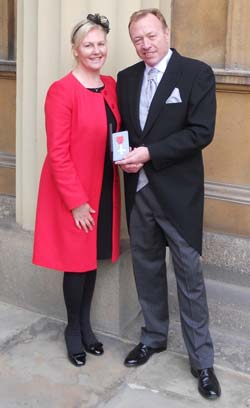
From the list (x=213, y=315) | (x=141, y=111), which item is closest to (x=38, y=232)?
(x=141, y=111)

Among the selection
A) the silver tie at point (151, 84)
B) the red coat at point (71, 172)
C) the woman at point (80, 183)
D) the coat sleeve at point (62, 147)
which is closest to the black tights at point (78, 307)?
the woman at point (80, 183)

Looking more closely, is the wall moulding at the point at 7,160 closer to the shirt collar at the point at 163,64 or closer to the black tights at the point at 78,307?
the black tights at the point at 78,307

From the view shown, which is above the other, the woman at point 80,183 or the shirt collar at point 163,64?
the shirt collar at point 163,64

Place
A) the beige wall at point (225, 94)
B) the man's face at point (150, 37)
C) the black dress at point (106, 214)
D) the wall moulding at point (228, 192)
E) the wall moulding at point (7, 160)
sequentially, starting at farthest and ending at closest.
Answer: the wall moulding at point (7, 160) < the wall moulding at point (228, 192) < the beige wall at point (225, 94) < the black dress at point (106, 214) < the man's face at point (150, 37)

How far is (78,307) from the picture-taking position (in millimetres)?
3869

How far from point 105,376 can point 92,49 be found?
1.76 meters

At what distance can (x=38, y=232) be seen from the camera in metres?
3.80

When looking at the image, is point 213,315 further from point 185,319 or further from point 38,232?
point 38,232

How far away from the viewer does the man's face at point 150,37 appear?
3.31 meters

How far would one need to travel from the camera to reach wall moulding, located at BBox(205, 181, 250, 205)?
456 centimetres

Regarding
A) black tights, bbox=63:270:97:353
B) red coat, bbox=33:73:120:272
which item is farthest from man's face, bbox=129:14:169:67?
black tights, bbox=63:270:97:353

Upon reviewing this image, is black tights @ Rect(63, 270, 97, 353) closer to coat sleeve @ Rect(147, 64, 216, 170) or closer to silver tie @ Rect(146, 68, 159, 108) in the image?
coat sleeve @ Rect(147, 64, 216, 170)

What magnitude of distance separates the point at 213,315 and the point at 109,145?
1328mm

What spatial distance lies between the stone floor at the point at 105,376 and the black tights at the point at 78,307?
Result: 110 mm
